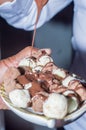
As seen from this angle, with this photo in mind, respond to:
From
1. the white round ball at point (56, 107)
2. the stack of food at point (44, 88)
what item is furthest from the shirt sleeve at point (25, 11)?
the white round ball at point (56, 107)

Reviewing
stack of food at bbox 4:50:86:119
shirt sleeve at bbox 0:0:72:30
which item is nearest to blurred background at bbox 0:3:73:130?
shirt sleeve at bbox 0:0:72:30

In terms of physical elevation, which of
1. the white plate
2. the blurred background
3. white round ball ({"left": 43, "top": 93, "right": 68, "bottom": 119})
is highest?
the blurred background

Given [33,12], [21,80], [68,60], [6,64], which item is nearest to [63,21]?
[68,60]

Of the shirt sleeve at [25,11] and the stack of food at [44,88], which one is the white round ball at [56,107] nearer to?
the stack of food at [44,88]

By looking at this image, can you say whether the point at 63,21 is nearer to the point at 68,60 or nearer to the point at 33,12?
the point at 68,60

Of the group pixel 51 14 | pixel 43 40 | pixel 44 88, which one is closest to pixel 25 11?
pixel 51 14

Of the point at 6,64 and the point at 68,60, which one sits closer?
the point at 6,64

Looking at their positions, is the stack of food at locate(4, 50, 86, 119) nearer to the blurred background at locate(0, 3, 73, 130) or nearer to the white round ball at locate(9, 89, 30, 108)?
the white round ball at locate(9, 89, 30, 108)
